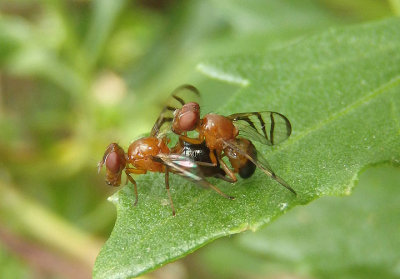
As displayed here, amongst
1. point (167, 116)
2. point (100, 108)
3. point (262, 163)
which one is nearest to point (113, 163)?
point (167, 116)

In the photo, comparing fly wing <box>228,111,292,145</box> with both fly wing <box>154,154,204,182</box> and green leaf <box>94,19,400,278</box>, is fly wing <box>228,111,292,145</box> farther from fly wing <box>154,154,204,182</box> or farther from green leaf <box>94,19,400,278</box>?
fly wing <box>154,154,204,182</box>

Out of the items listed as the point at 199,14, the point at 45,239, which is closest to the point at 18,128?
the point at 45,239

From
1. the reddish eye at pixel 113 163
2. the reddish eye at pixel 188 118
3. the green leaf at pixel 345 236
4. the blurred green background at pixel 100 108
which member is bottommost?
the green leaf at pixel 345 236

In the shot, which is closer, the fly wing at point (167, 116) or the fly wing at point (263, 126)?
the fly wing at point (263, 126)

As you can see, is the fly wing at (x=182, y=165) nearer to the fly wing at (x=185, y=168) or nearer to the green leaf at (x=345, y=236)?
the fly wing at (x=185, y=168)

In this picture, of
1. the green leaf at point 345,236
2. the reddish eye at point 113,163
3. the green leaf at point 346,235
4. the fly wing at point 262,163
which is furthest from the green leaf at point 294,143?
the green leaf at point 346,235

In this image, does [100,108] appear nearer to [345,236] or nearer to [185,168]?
[345,236]

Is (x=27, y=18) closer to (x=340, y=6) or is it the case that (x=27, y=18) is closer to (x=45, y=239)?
(x=45, y=239)

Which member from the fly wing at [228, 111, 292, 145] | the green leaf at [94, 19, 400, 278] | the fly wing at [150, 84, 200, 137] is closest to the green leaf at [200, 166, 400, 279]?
the green leaf at [94, 19, 400, 278]
